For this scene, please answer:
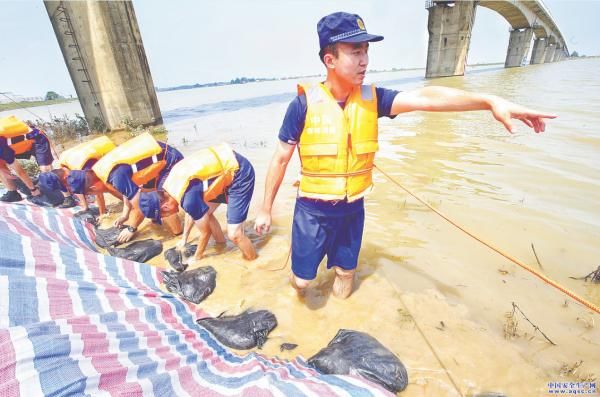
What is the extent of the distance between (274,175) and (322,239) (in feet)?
2.12

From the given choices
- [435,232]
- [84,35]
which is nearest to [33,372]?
[435,232]

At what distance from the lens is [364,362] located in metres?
1.99

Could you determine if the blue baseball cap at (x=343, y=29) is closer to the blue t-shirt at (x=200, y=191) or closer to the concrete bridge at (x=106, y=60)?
the blue t-shirt at (x=200, y=191)

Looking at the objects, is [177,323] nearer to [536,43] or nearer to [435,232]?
[435,232]

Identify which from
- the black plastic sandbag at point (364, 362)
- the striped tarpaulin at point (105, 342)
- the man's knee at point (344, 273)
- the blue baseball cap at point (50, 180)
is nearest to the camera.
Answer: the striped tarpaulin at point (105, 342)

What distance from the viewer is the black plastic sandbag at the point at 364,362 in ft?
6.32

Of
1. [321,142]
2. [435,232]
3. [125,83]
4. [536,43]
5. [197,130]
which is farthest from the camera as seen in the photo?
[536,43]

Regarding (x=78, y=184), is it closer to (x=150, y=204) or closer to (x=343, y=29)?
(x=150, y=204)

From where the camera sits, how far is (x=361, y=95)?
6.89ft

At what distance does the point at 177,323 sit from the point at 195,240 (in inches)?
80.2

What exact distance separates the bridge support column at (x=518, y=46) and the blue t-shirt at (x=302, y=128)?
2309 inches

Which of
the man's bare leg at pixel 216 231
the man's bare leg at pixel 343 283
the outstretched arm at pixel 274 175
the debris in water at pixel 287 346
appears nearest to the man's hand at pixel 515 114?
the outstretched arm at pixel 274 175

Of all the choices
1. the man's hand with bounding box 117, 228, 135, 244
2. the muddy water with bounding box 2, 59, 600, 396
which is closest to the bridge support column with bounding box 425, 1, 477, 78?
the muddy water with bounding box 2, 59, 600, 396

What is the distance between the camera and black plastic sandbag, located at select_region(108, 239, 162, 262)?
393 cm
